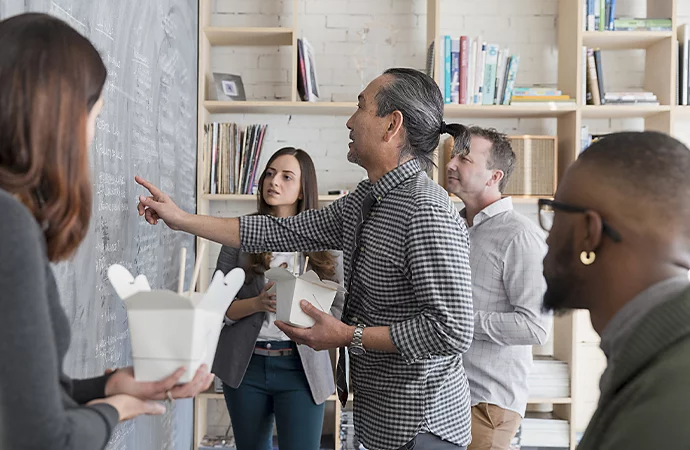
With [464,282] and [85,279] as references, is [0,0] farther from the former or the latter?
[464,282]

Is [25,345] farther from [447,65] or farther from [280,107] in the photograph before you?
[447,65]

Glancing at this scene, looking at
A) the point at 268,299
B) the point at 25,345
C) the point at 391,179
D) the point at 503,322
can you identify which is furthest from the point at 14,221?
the point at 503,322

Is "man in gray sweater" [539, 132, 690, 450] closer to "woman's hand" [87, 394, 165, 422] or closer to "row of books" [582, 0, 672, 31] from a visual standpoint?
"woman's hand" [87, 394, 165, 422]

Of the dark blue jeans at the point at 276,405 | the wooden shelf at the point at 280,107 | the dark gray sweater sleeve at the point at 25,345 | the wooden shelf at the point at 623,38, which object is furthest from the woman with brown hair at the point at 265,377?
the wooden shelf at the point at 623,38

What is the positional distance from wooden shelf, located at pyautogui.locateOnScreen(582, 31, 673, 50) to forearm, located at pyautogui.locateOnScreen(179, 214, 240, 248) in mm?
2271

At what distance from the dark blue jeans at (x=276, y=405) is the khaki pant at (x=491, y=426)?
58 cm

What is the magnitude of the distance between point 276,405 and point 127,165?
40.0 inches

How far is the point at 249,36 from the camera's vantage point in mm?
3537

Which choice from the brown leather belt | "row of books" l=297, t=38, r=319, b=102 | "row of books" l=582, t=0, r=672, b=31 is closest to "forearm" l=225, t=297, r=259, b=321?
the brown leather belt

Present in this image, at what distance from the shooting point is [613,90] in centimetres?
381

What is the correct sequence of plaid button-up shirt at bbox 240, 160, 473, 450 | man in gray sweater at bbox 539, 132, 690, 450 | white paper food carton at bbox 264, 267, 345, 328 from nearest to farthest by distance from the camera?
1. man in gray sweater at bbox 539, 132, 690, 450
2. plaid button-up shirt at bbox 240, 160, 473, 450
3. white paper food carton at bbox 264, 267, 345, 328

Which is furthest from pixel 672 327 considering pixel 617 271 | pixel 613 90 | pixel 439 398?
pixel 613 90

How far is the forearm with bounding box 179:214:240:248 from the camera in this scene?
6.19ft

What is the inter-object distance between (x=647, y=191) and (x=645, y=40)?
2.90 m
